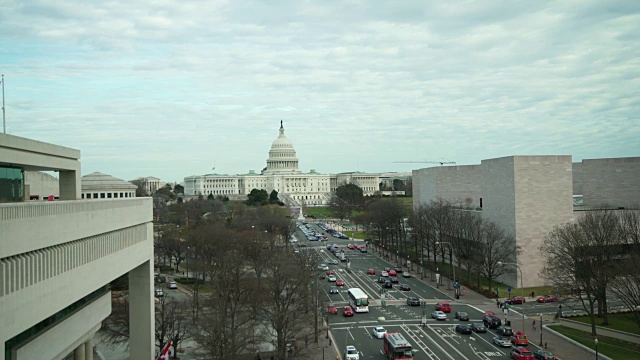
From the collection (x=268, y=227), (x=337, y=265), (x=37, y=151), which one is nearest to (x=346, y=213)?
(x=268, y=227)

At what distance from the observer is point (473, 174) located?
82.9 meters

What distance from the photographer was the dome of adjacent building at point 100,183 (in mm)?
30531

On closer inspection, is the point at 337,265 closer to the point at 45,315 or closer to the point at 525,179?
the point at 525,179

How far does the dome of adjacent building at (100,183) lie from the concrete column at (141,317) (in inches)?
247

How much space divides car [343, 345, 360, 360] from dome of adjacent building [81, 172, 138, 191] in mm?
16084

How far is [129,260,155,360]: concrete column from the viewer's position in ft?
84.4

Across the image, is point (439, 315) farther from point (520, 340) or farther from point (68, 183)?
point (68, 183)

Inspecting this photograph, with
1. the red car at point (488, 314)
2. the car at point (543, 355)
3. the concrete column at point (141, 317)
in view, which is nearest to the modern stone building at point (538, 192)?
the red car at point (488, 314)

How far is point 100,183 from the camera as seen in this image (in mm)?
31109

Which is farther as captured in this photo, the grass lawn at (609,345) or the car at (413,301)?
the car at (413,301)

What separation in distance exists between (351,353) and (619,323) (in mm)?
20884

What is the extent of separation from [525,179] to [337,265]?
2644cm

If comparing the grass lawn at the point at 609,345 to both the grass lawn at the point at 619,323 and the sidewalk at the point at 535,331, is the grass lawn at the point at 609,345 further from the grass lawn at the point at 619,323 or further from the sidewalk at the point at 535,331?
the grass lawn at the point at 619,323

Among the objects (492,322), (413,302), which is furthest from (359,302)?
(492,322)
